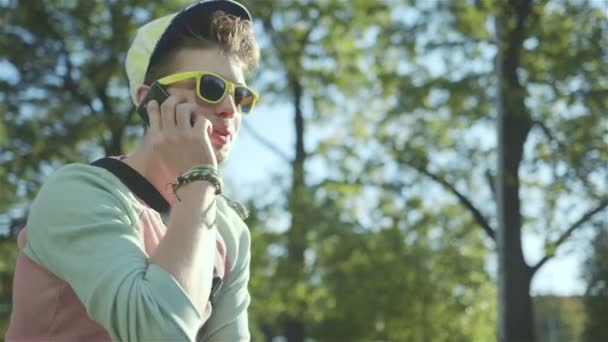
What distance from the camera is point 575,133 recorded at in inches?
524

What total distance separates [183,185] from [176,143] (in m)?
0.12

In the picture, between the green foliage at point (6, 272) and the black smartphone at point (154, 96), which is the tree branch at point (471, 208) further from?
the black smartphone at point (154, 96)

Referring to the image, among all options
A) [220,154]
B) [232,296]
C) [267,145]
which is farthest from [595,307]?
[220,154]

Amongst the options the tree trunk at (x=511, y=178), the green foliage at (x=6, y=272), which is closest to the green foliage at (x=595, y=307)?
the tree trunk at (x=511, y=178)

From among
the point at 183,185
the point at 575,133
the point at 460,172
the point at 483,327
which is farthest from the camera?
the point at 483,327

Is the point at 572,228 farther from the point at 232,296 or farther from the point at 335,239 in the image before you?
the point at 232,296

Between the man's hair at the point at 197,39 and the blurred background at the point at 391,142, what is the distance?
1161cm

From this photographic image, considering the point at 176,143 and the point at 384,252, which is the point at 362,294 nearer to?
the point at 384,252

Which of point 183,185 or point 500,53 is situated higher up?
point 500,53

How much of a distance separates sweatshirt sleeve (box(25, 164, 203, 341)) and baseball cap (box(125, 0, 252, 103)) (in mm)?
408

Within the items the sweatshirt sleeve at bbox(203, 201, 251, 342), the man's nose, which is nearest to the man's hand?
the man's nose

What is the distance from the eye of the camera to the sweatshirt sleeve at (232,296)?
Answer: 89.3 inches

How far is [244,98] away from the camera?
2.30 meters

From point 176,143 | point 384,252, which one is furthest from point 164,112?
point 384,252
